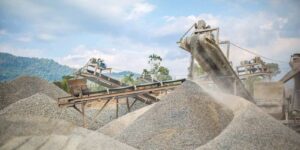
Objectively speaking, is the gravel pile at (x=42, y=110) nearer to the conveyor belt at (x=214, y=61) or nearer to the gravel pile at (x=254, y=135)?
the conveyor belt at (x=214, y=61)

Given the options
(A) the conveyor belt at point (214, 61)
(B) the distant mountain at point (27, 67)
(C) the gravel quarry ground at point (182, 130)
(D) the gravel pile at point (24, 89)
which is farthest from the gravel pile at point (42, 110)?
(B) the distant mountain at point (27, 67)

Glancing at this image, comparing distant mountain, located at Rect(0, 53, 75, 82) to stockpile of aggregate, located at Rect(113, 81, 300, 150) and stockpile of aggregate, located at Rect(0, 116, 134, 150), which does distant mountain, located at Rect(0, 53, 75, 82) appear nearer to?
stockpile of aggregate, located at Rect(0, 116, 134, 150)

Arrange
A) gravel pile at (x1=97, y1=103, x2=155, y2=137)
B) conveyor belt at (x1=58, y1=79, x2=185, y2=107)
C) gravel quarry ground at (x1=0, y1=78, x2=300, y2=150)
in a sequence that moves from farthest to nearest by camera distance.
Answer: conveyor belt at (x1=58, y1=79, x2=185, y2=107), gravel pile at (x1=97, y1=103, x2=155, y2=137), gravel quarry ground at (x1=0, y1=78, x2=300, y2=150)

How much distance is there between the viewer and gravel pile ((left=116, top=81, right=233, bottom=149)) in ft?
19.6

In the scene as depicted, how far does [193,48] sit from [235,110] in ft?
6.08

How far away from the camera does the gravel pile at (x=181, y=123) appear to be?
5.98 m

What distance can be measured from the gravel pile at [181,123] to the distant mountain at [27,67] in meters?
101

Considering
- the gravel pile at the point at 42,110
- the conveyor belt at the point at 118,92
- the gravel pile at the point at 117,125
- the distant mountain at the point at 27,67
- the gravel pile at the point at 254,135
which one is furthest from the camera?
the distant mountain at the point at 27,67

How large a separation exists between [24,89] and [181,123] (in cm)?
1096

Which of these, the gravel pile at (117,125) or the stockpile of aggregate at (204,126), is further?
the gravel pile at (117,125)

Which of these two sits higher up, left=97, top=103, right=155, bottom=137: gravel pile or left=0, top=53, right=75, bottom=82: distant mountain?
left=0, top=53, right=75, bottom=82: distant mountain

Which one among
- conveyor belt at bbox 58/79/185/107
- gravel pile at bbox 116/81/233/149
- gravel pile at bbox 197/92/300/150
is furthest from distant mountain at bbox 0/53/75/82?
gravel pile at bbox 197/92/300/150

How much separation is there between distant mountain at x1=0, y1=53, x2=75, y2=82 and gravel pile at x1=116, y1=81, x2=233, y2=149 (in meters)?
101

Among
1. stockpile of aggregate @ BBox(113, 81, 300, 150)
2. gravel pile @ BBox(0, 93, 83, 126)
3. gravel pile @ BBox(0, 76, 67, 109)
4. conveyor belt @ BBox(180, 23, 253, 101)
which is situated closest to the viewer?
stockpile of aggregate @ BBox(113, 81, 300, 150)
